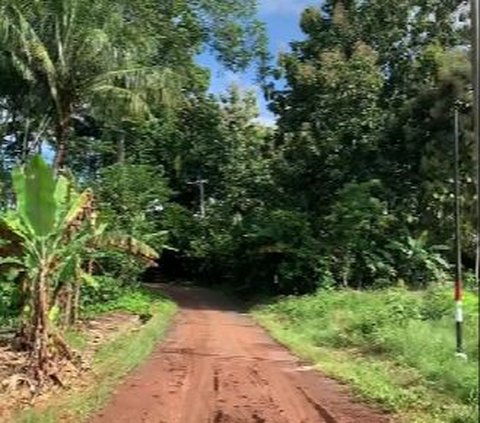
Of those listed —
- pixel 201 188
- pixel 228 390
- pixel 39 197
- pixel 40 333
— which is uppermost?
pixel 201 188

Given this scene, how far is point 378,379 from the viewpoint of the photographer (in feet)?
40.9

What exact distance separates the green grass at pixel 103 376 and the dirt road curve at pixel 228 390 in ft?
0.65

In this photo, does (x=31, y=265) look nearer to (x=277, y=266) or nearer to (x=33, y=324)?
(x=33, y=324)

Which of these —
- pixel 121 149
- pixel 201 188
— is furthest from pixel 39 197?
pixel 201 188

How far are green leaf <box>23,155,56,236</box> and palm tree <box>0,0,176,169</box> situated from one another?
14.3m

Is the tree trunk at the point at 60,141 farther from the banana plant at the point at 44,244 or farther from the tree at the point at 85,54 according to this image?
the banana plant at the point at 44,244

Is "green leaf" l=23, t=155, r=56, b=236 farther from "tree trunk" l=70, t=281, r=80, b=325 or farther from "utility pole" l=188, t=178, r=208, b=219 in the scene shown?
"utility pole" l=188, t=178, r=208, b=219

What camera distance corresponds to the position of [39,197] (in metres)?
11.3

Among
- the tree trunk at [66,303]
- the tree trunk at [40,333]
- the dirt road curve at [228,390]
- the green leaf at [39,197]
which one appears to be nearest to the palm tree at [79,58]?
the tree trunk at [66,303]

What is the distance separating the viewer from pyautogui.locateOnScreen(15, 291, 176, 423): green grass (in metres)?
9.83

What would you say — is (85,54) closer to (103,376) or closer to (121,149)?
(121,149)

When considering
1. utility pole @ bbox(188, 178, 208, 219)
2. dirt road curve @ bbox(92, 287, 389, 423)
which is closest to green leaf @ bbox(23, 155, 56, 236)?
dirt road curve @ bbox(92, 287, 389, 423)

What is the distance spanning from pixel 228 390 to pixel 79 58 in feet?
56.4

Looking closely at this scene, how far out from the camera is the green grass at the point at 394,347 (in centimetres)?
1017
